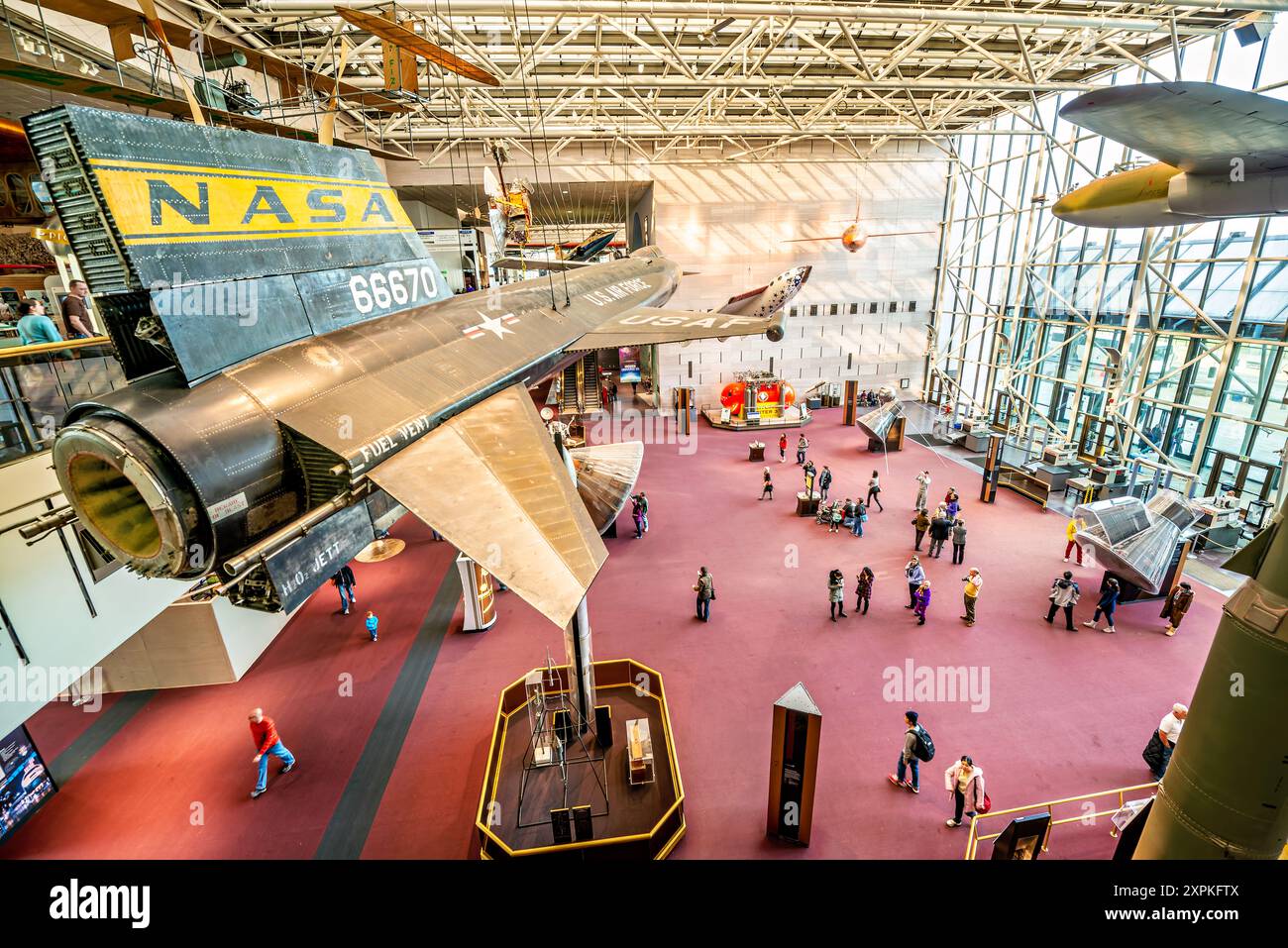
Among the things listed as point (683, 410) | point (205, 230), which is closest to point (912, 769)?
point (205, 230)

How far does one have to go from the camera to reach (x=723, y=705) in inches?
360

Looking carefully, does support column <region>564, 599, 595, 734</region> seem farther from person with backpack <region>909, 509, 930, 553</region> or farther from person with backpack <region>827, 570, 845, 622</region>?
person with backpack <region>909, 509, 930, 553</region>

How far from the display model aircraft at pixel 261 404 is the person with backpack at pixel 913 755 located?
582 centimetres

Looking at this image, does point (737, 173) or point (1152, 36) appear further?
point (737, 173)

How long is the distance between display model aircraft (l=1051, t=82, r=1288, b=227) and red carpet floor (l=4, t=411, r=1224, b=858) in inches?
290

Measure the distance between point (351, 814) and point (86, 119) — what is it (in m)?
8.14

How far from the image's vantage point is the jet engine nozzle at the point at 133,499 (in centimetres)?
368

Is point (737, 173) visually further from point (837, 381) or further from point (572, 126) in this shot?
point (837, 381)

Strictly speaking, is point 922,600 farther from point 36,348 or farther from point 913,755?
point 36,348

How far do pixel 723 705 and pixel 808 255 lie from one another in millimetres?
24474

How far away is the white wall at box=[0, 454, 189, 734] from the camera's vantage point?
564 centimetres

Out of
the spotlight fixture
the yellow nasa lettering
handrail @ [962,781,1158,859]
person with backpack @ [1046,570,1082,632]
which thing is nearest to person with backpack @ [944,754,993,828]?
handrail @ [962,781,1158,859]

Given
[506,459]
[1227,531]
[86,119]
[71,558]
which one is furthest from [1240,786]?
[1227,531]

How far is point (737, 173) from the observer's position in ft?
85.6
